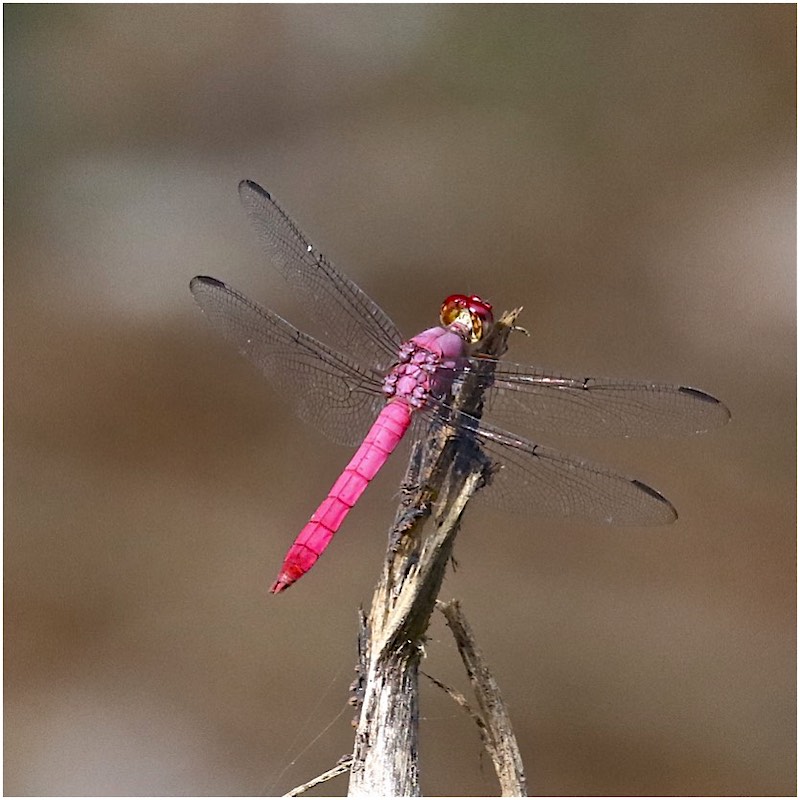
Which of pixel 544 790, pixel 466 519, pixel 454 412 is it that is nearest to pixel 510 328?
pixel 454 412

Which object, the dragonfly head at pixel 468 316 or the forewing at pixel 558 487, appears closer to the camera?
the forewing at pixel 558 487

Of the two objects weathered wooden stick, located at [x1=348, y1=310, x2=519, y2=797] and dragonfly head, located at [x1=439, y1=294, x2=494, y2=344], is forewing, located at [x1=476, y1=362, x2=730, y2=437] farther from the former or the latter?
weathered wooden stick, located at [x1=348, y1=310, x2=519, y2=797]

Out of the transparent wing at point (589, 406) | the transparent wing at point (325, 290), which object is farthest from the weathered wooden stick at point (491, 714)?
the transparent wing at point (325, 290)

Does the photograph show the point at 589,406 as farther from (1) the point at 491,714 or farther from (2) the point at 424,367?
(1) the point at 491,714

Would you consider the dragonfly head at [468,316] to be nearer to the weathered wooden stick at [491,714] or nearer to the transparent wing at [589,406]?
the transparent wing at [589,406]

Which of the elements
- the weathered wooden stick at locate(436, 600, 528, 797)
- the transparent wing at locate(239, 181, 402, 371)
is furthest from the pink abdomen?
the weathered wooden stick at locate(436, 600, 528, 797)

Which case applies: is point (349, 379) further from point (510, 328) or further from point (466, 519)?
point (466, 519)
